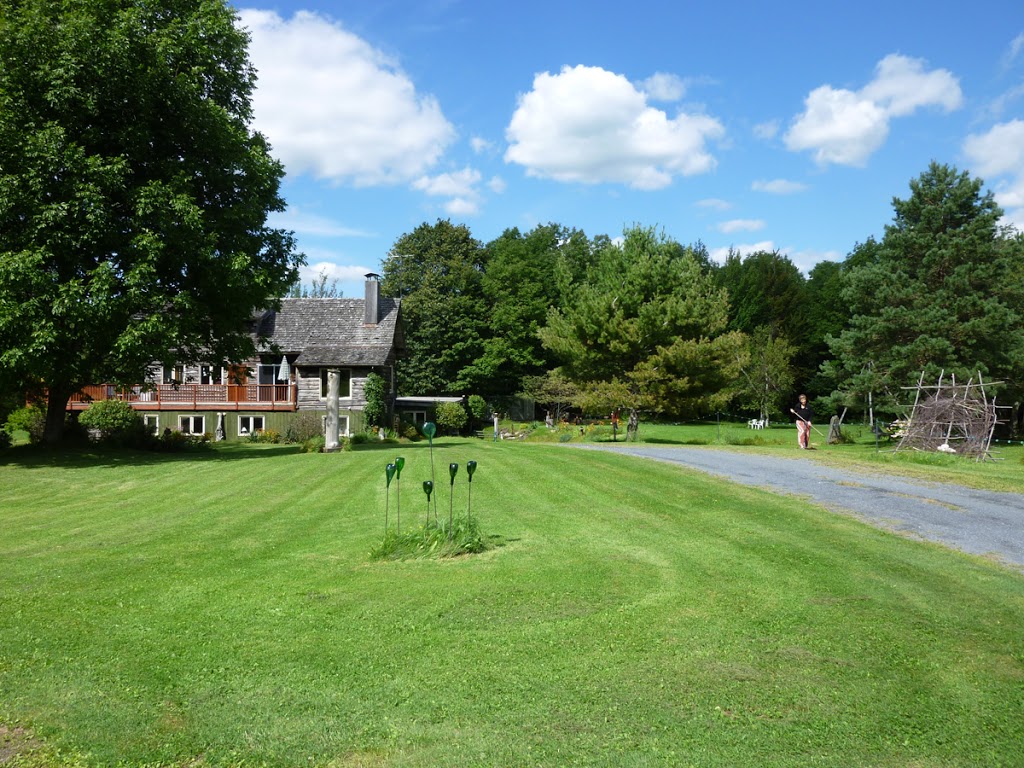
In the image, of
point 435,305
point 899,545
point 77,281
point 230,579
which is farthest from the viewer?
point 435,305

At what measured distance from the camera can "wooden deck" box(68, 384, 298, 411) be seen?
120 feet

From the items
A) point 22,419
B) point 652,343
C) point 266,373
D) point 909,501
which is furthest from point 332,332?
point 909,501

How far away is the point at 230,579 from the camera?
714 centimetres

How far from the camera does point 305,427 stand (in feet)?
109

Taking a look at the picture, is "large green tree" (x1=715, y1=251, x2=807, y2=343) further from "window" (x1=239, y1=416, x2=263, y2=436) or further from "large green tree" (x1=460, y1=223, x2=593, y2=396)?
"window" (x1=239, y1=416, x2=263, y2=436)

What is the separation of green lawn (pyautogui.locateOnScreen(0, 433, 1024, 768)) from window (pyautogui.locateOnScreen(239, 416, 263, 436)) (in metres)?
27.5

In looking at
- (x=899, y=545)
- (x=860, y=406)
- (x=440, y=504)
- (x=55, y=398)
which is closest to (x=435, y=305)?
(x=860, y=406)

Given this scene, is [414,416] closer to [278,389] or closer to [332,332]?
[332,332]

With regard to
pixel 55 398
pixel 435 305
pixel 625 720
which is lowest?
pixel 625 720

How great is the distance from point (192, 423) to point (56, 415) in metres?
14.9

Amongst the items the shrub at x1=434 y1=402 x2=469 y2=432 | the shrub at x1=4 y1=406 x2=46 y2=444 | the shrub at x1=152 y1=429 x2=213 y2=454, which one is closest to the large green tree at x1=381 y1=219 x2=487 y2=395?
the shrub at x1=434 y1=402 x2=469 y2=432

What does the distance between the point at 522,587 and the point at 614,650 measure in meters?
1.64

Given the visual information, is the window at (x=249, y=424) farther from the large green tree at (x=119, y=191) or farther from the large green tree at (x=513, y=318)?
the large green tree at (x=513, y=318)

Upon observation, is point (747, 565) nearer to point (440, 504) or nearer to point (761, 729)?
point (761, 729)
